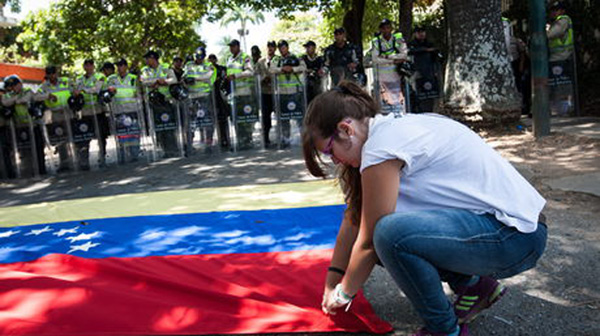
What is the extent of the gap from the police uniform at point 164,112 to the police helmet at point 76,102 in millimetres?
1041

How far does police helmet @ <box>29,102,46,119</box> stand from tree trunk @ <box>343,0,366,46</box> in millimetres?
9009

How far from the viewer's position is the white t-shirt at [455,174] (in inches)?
78.3

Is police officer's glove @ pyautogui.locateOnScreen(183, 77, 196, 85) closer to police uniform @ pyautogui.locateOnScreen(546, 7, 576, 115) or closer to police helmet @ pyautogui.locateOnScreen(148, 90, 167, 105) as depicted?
police helmet @ pyautogui.locateOnScreen(148, 90, 167, 105)

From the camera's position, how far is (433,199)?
6.88 ft

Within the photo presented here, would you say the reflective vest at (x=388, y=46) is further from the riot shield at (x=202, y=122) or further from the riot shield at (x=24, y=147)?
the riot shield at (x=24, y=147)

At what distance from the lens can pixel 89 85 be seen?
9.22 m

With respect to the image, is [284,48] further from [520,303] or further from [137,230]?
[520,303]

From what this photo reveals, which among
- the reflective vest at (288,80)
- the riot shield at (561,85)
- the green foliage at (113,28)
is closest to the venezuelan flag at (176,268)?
the reflective vest at (288,80)

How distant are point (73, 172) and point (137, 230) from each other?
17.5 feet

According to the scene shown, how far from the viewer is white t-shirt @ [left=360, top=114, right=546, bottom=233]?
199cm

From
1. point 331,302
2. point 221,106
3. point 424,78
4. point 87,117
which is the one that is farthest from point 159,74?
point 331,302

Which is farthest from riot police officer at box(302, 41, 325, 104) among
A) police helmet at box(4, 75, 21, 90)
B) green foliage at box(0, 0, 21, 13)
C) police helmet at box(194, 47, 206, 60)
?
green foliage at box(0, 0, 21, 13)

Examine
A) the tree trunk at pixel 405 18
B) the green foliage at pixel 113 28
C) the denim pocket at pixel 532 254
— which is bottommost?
the denim pocket at pixel 532 254

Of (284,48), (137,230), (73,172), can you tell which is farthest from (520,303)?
(73,172)
